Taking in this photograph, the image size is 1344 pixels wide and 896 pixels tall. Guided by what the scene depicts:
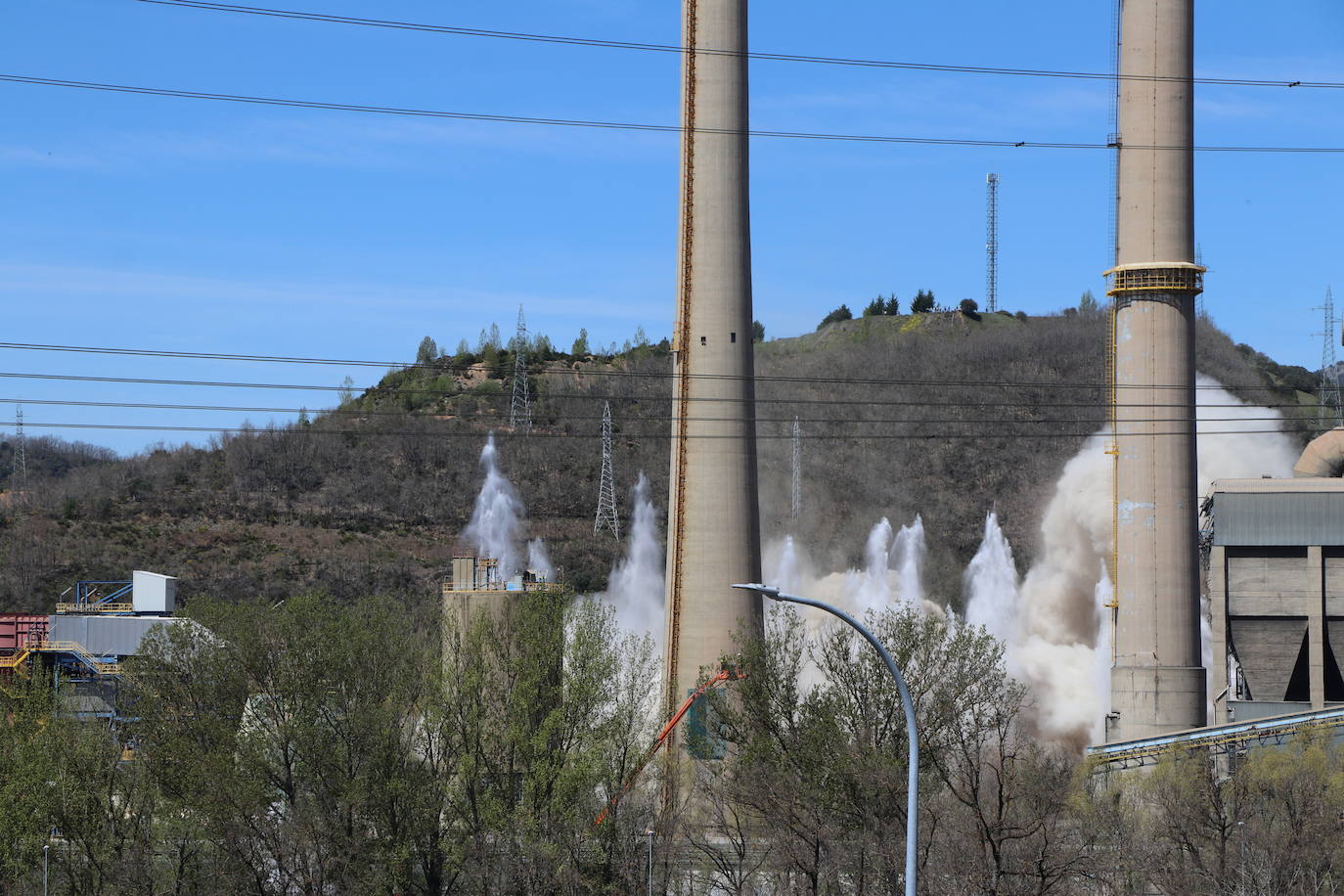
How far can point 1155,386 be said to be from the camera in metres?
55.5

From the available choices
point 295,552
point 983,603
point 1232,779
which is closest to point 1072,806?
point 1232,779

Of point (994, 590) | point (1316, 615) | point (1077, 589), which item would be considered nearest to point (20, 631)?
point (1316, 615)

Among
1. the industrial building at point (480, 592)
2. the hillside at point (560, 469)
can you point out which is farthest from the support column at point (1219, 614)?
the hillside at point (560, 469)

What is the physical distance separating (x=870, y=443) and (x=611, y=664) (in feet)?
357

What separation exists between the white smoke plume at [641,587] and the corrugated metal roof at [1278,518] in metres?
28.3

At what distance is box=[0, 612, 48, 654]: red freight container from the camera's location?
6375 cm

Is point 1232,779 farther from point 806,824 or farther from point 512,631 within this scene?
point 512,631

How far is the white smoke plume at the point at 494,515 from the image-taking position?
124125 millimetres

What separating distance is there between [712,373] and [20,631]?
3034 centimetres

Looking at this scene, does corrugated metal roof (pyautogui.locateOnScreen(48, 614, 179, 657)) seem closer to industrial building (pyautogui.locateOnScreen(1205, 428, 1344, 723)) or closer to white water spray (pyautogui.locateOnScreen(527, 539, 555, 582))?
industrial building (pyautogui.locateOnScreen(1205, 428, 1344, 723))

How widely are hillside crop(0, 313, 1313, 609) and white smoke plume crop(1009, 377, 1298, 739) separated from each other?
887 inches

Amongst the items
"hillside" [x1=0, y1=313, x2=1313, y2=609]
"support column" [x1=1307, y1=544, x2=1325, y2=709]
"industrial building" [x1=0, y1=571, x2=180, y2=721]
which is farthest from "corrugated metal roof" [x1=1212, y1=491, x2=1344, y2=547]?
"hillside" [x1=0, y1=313, x2=1313, y2=609]

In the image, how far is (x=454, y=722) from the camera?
42.0 metres

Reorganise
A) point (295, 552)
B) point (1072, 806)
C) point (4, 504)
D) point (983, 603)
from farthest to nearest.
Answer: point (4, 504) < point (295, 552) < point (983, 603) < point (1072, 806)
